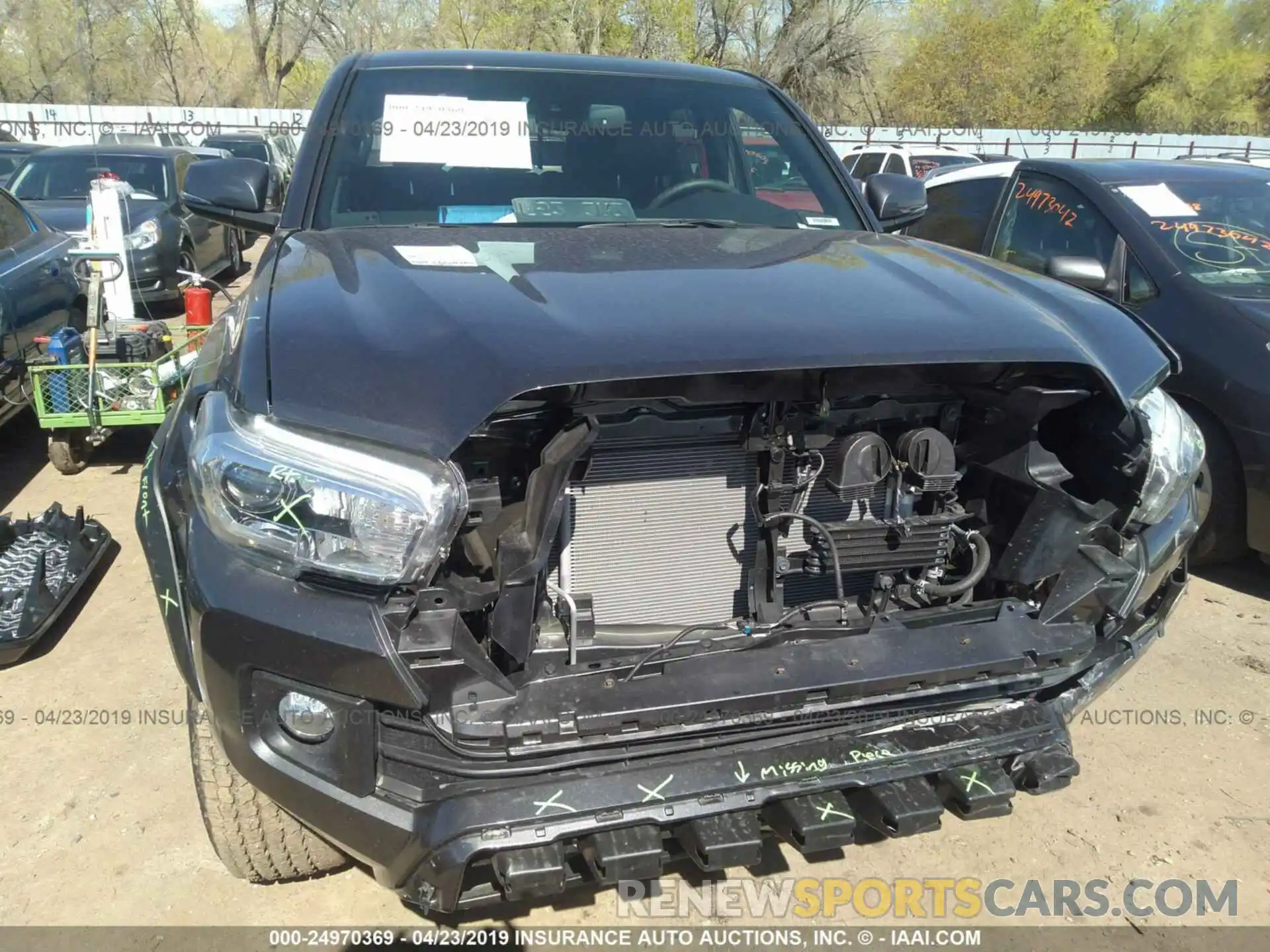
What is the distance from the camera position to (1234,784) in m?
2.79

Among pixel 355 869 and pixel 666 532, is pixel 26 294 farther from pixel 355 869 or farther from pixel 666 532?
pixel 666 532

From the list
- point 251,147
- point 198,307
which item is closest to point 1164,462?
point 198,307

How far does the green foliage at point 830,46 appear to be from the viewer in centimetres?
3284

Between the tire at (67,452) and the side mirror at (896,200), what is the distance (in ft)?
13.5

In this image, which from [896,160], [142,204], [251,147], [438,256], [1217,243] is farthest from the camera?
[251,147]

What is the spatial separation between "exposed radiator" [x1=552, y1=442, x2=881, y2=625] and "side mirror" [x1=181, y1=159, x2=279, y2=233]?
1.64m

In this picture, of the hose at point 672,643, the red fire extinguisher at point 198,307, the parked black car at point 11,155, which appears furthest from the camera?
the parked black car at point 11,155

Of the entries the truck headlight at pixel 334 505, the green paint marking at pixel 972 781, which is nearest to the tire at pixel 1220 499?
the green paint marking at pixel 972 781

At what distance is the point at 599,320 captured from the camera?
179 cm

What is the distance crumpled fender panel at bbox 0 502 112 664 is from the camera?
10.5 feet

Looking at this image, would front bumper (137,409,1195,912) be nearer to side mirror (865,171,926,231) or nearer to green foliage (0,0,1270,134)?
side mirror (865,171,926,231)

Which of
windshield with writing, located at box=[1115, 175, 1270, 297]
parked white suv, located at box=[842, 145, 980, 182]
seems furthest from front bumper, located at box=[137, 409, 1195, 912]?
parked white suv, located at box=[842, 145, 980, 182]

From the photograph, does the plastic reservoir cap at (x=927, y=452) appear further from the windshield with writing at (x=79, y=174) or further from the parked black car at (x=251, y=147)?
the parked black car at (x=251, y=147)

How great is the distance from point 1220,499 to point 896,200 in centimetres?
191
